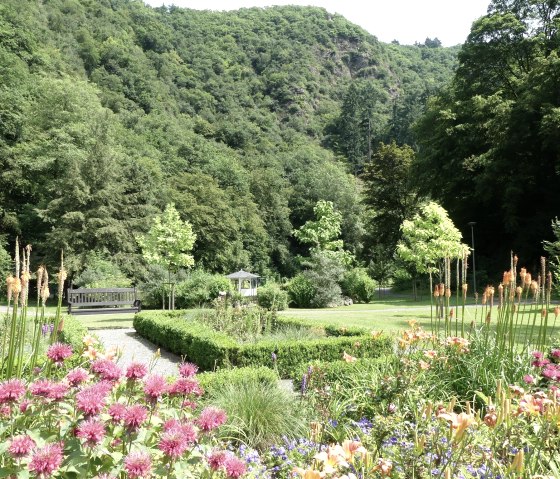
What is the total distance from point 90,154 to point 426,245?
20.1m

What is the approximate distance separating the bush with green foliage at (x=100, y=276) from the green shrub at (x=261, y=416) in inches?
762

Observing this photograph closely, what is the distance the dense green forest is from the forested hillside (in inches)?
5.8

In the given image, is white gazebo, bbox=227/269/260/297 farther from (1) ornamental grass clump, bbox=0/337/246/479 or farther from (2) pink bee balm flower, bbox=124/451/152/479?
(2) pink bee balm flower, bbox=124/451/152/479

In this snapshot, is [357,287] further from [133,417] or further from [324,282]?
[133,417]

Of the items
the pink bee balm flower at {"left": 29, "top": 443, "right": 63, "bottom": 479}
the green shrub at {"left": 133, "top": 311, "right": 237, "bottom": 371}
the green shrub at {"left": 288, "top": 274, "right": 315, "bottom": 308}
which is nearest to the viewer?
the pink bee balm flower at {"left": 29, "top": 443, "right": 63, "bottom": 479}

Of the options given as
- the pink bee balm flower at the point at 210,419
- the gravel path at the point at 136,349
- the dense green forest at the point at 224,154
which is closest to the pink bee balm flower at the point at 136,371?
the pink bee balm flower at the point at 210,419

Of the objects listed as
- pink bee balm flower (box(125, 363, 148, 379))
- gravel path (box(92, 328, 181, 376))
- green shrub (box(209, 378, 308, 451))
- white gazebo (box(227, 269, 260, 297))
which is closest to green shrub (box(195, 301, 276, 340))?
gravel path (box(92, 328, 181, 376))

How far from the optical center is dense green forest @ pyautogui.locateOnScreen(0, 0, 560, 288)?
26.3 metres

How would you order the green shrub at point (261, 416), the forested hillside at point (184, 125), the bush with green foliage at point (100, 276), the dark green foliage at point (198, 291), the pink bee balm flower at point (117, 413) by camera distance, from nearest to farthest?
1. the pink bee balm flower at point (117, 413)
2. the green shrub at point (261, 416)
3. the dark green foliage at point (198, 291)
4. the bush with green foliage at point (100, 276)
5. the forested hillside at point (184, 125)

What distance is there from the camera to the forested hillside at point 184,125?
29.5m

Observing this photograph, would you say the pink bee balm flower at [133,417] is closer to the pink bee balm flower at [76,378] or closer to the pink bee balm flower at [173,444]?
the pink bee balm flower at [173,444]

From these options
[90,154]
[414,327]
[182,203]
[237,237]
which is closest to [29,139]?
[90,154]

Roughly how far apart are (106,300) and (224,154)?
3141 cm

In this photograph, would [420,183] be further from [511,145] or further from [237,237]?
[237,237]
